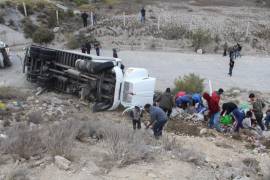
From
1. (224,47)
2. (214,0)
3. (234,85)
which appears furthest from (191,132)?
(214,0)

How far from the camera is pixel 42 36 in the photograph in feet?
101

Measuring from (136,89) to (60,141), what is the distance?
751 cm

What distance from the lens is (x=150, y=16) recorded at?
39.5m

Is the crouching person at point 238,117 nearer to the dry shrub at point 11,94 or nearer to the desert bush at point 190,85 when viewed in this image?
the desert bush at point 190,85

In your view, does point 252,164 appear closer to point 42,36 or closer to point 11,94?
point 11,94

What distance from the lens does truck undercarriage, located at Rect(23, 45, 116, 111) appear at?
55.0 ft

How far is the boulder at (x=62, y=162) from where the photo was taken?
29.0ft

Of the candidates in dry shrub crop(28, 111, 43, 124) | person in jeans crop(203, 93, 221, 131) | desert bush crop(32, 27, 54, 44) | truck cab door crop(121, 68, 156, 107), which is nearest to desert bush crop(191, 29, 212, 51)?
desert bush crop(32, 27, 54, 44)

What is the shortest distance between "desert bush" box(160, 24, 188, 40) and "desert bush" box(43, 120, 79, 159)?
23.6 metres

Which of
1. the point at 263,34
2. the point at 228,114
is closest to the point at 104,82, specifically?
the point at 228,114

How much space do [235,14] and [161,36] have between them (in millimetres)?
13620

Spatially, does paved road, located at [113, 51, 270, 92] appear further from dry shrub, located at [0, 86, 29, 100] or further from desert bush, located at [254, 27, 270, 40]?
desert bush, located at [254, 27, 270, 40]

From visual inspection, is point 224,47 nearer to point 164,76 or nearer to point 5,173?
point 164,76

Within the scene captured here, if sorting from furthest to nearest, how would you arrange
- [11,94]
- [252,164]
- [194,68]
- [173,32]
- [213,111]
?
[173,32], [194,68], [11,94], [213,111], [252,164]
